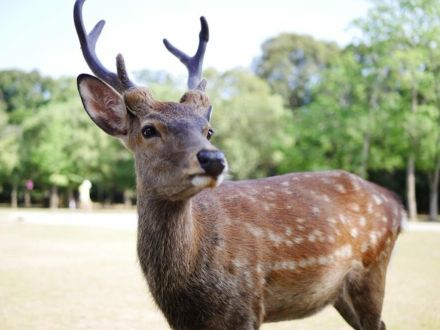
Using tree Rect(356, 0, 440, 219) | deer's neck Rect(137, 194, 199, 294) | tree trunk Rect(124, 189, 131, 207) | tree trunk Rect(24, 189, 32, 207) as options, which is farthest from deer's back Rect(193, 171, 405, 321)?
tree trunk Rect(24, 189, 32, 207)

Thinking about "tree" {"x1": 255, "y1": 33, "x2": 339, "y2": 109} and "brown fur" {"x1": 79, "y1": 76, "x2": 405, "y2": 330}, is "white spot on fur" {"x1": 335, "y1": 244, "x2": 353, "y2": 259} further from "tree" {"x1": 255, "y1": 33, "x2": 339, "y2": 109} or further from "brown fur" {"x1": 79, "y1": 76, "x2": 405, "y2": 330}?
"tree" {"x1": 255, "y1": 33, "x2": 339, "y2": 109}

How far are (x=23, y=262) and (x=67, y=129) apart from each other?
3518 centimetres

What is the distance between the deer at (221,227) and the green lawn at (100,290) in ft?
3.23

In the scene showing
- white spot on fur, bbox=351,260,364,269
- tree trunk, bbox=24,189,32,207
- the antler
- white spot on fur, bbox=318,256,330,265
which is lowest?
tree trunk, bbox=24,189,32,207

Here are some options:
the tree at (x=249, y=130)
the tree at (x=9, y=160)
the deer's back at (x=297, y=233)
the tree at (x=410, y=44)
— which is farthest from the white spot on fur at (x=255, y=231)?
the tree at (x=9, y=160)

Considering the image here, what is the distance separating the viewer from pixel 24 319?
6.51m

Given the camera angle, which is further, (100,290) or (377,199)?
(100,290)

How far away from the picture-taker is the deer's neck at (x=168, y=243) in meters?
3.60

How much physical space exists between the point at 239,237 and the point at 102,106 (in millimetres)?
1317

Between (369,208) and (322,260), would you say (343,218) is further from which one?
(322,260)

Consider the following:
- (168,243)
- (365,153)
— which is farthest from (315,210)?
(365,153)

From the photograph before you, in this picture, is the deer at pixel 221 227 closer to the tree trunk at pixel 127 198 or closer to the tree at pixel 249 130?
the tree at pixel 249 130

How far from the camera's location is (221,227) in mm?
3895

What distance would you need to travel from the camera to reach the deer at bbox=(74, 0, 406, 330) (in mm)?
3510
